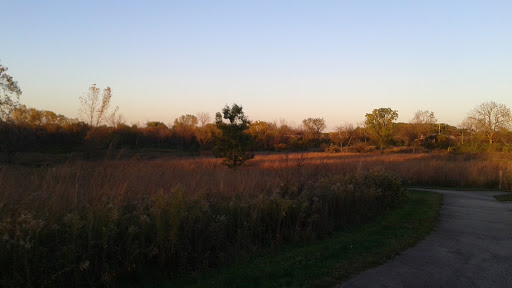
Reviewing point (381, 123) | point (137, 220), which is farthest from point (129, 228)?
point (381, 123)

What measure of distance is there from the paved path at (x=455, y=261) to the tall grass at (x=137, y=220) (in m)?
2.39

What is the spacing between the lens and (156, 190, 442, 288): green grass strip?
19.0ft

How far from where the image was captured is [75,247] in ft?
18.5

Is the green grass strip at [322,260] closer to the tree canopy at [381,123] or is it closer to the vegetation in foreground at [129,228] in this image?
the vegetation in foreground at [129,228]

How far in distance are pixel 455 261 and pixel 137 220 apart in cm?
574

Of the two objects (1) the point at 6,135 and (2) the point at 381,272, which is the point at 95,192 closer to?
(2) the point at 381,272

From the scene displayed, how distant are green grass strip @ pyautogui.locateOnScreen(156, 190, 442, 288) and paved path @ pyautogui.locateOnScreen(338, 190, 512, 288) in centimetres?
26

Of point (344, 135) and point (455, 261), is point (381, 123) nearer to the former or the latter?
point (344, 135)

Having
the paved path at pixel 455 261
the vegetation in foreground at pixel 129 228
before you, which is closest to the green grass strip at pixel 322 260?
the paved path at pixel 455 261

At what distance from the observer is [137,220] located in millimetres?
6641

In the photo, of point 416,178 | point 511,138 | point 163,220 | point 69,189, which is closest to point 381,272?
point 163,220

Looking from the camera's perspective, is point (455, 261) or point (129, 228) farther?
point (455, 261)

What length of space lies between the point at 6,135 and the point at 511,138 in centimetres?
6167

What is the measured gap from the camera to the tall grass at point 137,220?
17.9 feet
